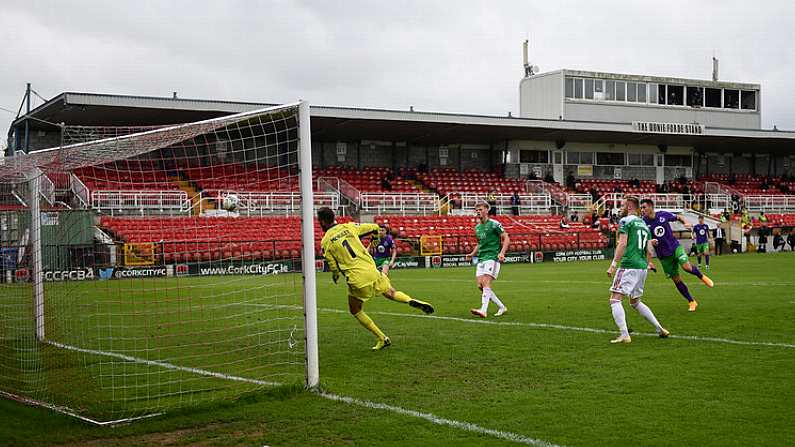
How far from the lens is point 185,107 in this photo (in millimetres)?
35719

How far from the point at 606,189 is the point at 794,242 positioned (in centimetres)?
1187

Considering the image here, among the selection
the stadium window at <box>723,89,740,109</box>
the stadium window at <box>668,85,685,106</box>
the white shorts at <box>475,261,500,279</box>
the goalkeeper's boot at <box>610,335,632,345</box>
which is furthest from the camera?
the stadium window at <box>723,89,740,109</box>

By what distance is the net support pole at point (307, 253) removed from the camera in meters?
7.66

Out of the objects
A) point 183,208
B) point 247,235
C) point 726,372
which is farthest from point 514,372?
point 247,235

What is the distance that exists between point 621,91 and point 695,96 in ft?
20.1

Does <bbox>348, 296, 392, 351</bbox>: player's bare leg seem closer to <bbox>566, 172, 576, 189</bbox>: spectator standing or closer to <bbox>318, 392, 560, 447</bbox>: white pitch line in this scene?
<bbox>318, 392, 560, 447</bbox>: white pitch line

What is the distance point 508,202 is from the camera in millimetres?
42844

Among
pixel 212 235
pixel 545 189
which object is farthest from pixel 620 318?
pixel 545 189

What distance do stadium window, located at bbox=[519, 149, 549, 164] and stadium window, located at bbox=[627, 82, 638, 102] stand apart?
256 inches

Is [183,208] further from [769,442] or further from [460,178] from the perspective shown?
[460,178]

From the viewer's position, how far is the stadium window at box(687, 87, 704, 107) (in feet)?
171

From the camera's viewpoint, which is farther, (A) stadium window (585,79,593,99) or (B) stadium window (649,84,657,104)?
(B) stadium window (649,84,657,104)

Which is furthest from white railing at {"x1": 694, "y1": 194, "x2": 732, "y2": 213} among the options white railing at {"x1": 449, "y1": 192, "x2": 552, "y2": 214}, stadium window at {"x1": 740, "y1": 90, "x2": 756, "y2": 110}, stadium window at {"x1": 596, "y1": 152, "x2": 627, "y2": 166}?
white railing at {"x1": 449, "y1": 192, "x2": 552, "y2": 214}

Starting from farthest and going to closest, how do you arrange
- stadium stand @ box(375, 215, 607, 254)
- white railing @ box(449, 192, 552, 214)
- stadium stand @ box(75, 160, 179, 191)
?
white railing @ box(449, 192, 552, 214) → stadium stand @ box(375, 215, 607, 254) → stadium stand @ box(75, 160, 179, 191)
